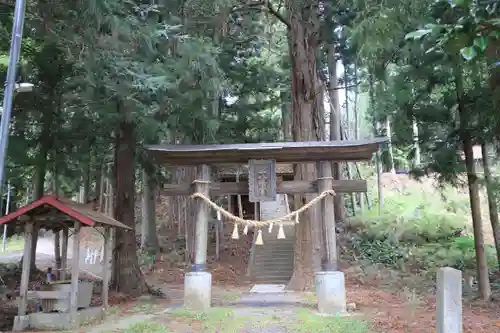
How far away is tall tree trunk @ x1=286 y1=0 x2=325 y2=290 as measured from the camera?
37.3 ft

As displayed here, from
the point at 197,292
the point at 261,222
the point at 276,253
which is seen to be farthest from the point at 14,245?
the point at 261,222

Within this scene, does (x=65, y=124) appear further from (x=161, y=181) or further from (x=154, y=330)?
(x=154, y=330)

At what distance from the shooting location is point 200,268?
8.52m

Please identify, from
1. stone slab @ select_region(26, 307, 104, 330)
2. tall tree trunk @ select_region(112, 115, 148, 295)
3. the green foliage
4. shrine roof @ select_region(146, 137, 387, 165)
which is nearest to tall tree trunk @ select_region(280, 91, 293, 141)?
tall tree trunk @ select_region(112, 115, 148, 295)

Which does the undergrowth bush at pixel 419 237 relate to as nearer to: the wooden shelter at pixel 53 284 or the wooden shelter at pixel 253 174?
the wooden shelter at pixel 253 174

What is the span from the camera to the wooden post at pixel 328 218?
27.0 feet

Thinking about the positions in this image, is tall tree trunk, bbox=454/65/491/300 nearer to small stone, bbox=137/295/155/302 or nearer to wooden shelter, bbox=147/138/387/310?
wooden shelter, bbox=147/138/387/310

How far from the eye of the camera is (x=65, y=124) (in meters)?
11.8

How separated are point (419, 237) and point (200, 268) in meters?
10.7

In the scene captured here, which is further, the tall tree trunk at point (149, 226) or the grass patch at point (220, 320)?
the tall tree trunk at point (149, 226)

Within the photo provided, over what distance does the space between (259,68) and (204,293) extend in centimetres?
905

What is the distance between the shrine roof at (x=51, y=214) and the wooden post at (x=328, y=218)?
13.9 feet

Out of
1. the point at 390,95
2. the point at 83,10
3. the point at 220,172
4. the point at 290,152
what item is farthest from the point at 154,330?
the point at 220,172

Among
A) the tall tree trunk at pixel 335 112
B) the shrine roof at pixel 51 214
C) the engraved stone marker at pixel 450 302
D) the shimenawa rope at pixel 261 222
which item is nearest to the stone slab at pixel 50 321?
the shrine roof at pixel 51 214
